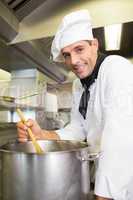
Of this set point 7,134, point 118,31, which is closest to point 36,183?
point 7,134

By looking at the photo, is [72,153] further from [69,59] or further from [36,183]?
[69,59]

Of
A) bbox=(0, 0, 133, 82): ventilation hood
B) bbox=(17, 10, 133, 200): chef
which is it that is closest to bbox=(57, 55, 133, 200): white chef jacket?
bbox=(17, 10, 133, 200): chef

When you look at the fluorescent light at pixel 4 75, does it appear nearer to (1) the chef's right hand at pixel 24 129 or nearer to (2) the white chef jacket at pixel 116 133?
(1) the chef's right hand at pixel 24 129

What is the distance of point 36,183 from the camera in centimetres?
50

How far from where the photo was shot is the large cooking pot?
1.65 feet

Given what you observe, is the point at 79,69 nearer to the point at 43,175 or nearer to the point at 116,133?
the point at 116,133

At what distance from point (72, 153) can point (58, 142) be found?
24 cm

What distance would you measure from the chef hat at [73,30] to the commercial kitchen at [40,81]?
33 centimetres

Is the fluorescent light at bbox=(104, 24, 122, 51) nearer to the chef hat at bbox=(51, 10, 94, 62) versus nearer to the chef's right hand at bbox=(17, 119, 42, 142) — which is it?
the chef hat at bbox=(51, 10, 94, 62)

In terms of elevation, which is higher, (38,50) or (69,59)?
(38,50)

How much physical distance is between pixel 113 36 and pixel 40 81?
0.79 m

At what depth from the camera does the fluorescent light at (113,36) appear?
1327 millimetres

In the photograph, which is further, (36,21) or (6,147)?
(36,21)

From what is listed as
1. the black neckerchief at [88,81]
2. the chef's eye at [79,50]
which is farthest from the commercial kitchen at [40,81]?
the chef's eye at [79,50]
